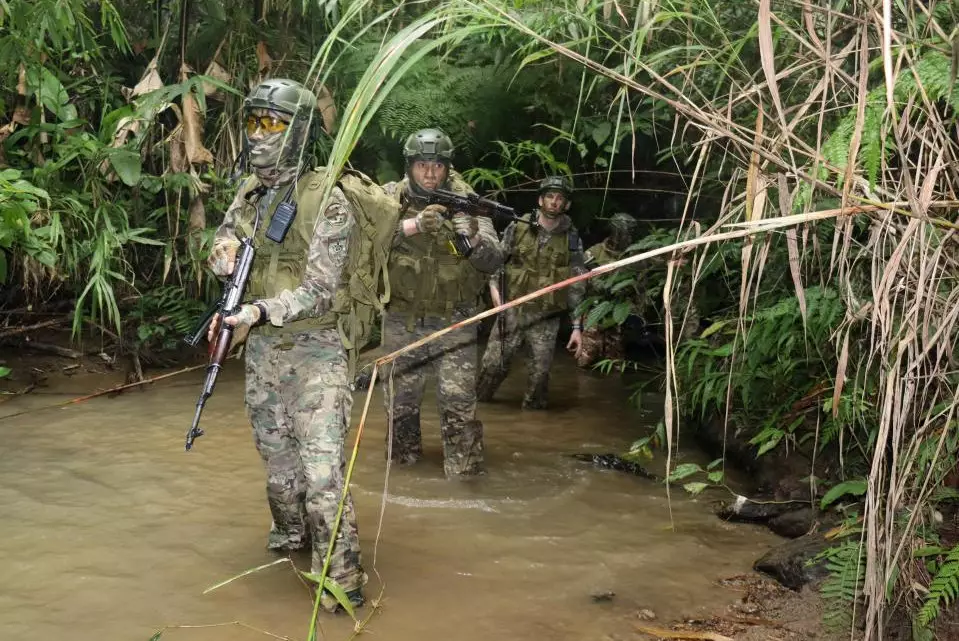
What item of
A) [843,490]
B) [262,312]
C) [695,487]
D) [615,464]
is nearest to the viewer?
[262,312]

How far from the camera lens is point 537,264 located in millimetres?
7281

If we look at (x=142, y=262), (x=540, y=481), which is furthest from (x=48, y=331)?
(x=540, y=481)

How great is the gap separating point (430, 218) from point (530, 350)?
A: 8.72ft

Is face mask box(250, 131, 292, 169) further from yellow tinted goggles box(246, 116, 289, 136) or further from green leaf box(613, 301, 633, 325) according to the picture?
green leaf box(613, 301, 633, 325)

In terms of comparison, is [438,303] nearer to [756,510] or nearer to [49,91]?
[756,510]

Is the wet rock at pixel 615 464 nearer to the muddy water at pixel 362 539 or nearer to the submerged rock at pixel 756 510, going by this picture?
the muddy water at pixel 362 539

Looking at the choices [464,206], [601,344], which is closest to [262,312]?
[464,206]

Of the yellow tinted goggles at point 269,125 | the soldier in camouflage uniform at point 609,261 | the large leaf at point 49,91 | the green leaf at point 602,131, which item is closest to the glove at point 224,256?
the yellow tinted goggles at point 269,125

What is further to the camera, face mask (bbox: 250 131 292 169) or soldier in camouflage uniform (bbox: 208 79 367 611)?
face mask (bbox: 250 131 292 169)

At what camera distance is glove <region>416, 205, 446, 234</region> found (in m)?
4.89

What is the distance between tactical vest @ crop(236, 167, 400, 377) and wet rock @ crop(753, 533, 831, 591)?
212 cm

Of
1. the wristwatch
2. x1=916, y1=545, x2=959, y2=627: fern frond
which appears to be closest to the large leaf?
the wristwatch

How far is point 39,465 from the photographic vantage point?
525cm

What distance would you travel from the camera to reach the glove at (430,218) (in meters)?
4.89
